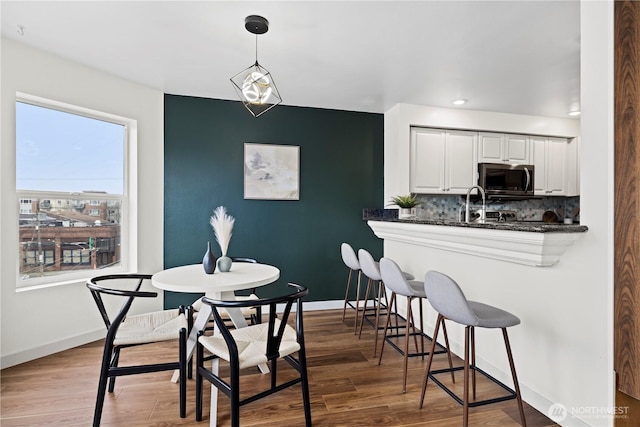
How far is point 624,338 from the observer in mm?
1601

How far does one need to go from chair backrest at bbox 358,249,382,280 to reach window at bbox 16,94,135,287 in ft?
7.93

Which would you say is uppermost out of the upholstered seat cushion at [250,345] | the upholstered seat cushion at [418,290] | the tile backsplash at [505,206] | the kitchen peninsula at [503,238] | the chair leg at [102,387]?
the tile backsplash at [505,206]

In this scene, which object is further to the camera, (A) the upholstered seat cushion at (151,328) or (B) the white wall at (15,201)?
(B) the white wall at (15,201)

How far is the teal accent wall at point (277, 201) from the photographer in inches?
151

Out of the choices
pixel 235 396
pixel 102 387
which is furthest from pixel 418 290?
pixel 102 387

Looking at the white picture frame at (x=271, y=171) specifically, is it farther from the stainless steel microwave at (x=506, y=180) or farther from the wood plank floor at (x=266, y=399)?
the stainless steel microwave at (x=506, y=180)

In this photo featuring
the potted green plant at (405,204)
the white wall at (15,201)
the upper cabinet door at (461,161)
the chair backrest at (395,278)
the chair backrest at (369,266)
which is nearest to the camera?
the chair backrest at (395,278)

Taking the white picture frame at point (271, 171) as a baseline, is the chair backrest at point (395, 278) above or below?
below

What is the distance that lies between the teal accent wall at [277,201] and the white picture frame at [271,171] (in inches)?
2.7

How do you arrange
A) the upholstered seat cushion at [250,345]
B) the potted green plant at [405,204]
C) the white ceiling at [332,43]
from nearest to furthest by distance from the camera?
the upholstered seat cushion at [250,345]
the white ceiling at [332,43]
the potted green plant at [405,204]

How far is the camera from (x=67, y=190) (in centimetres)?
310

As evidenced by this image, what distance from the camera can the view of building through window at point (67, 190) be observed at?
2.83 metres

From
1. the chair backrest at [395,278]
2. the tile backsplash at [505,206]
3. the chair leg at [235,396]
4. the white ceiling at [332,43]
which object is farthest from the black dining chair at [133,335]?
the tile backsplash at [505,206]

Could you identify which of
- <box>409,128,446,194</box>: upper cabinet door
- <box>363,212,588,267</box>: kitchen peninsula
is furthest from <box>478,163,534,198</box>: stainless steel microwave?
<box>363,212,588,267</box>: kitchen peninsula
